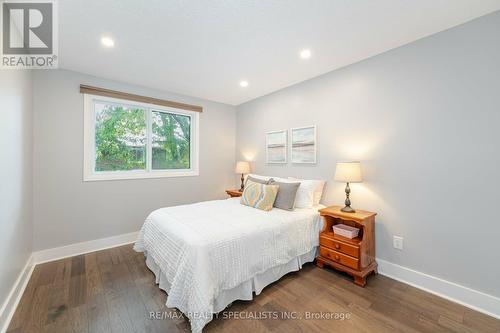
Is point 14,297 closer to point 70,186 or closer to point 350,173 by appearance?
point 70,186

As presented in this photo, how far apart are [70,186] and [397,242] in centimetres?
411

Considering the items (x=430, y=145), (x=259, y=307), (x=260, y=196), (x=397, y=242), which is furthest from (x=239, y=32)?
(x=397, y=242)

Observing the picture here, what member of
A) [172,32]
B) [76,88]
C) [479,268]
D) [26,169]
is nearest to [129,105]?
[76,88]

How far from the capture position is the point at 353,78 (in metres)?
2.59

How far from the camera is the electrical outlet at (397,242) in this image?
2219 millimetres

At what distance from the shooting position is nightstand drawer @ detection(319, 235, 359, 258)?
2149 mm

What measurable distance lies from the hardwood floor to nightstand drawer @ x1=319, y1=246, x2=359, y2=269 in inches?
7.2

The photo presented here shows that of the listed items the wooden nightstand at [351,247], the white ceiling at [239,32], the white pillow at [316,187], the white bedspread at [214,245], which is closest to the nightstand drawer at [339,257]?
the wooden nightstand at [351,247]

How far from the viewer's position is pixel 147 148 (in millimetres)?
3461

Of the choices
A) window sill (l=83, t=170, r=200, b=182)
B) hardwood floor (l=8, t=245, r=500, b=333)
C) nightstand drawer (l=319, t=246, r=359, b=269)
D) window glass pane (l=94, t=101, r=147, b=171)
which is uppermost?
window glass pane (l=94, t=101, r=147, b=171)

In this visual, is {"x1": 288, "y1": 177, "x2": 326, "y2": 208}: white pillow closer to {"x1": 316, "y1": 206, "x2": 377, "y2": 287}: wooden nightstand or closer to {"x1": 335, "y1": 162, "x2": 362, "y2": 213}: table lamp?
{"x1": 316, "y1": 206, "x2": 377, "y2": 287}: wooden nightstand

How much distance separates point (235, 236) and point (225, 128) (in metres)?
2.92

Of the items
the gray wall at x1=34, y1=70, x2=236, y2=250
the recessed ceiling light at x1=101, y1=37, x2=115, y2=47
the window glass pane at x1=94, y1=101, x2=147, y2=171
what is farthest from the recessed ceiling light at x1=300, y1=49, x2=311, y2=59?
the window glass pane at x1=94, y1=101, x2=147, y2=171

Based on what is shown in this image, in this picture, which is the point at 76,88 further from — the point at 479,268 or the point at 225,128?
the point at 479,268
